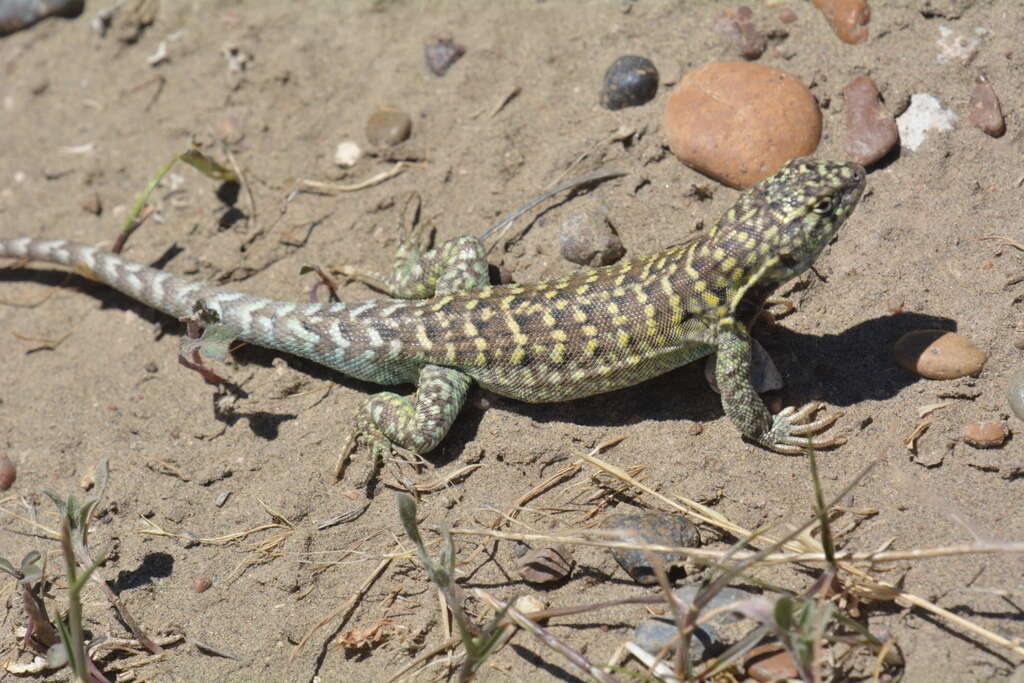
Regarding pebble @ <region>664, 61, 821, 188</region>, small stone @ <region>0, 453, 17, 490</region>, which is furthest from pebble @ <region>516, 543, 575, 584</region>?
small stone @ <region>0, 453, 17, 490</region>

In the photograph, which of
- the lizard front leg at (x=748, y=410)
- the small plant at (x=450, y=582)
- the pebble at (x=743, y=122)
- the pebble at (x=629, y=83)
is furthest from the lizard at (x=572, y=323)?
the small plant at (x=450, y=582)

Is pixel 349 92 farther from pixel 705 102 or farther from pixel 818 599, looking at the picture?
pixel 818 599

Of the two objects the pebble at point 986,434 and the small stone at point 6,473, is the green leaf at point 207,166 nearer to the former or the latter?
the small stone at point 6,473

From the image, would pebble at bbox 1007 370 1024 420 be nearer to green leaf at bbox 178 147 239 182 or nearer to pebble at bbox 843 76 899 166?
pebble at bbox 843 76 899 166

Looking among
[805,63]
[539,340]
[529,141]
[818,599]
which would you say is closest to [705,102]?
[805,63]

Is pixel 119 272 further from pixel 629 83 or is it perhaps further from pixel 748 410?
pixel 748 410
